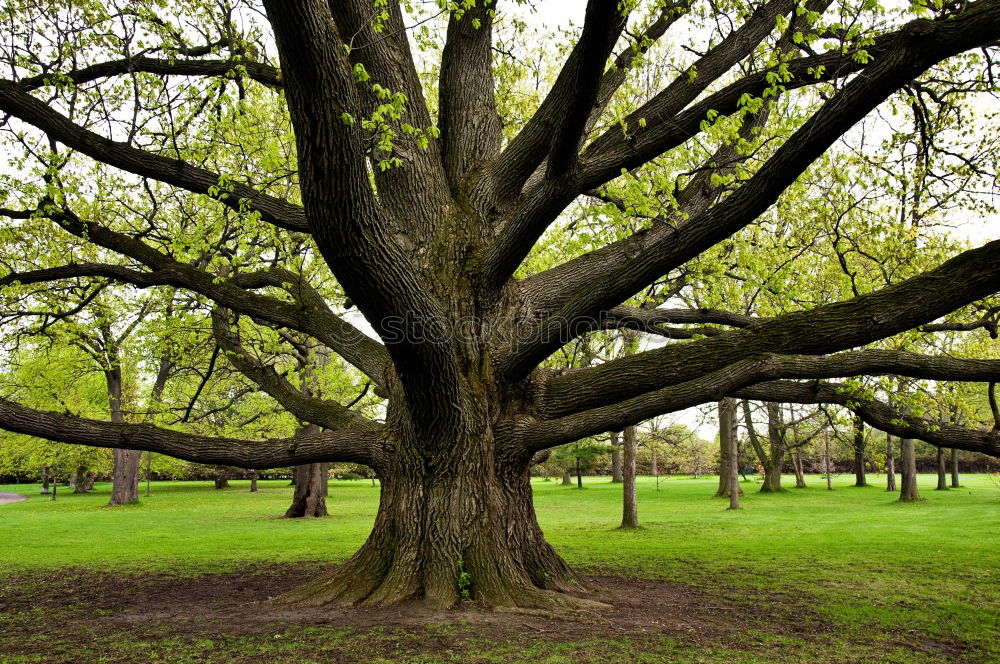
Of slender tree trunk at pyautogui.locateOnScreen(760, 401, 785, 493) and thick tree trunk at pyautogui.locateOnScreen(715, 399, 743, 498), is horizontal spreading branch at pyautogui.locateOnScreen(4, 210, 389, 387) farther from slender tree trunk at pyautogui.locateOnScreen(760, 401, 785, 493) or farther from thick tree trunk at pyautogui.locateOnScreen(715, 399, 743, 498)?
→ slender tree trunk at pyautogui.locateOnScreen(760, 401, 785, 493)

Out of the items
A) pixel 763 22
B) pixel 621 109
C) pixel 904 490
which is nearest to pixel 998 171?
pixel 763 22

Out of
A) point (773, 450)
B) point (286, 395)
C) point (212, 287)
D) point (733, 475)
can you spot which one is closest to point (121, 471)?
point (286, 395)

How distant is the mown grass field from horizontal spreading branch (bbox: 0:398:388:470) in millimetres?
1689

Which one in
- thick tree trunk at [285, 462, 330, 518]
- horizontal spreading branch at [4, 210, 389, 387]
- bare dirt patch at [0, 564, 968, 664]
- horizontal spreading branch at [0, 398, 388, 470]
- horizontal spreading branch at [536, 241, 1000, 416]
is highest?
horizontal spreading branch at [4, 210, 389, 387]

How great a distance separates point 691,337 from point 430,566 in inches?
209

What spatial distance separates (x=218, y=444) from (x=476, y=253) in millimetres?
3856

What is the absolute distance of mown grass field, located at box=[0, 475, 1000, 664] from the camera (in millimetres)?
5461

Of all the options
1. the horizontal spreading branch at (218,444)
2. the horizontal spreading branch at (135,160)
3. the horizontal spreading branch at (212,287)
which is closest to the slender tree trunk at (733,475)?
the horizontal spreading branch at (212,287)

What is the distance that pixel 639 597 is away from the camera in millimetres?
7938

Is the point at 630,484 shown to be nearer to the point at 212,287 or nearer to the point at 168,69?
the point at 212,287

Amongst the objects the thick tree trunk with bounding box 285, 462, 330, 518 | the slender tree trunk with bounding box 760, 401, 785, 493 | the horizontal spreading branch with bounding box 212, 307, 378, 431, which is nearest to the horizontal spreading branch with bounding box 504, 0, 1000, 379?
the horizontal spreading branch with bounding box 212, 307, 378, 431

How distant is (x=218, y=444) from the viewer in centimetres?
770

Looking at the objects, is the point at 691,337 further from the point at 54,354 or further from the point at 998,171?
the point at 54,354

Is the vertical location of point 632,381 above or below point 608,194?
below
